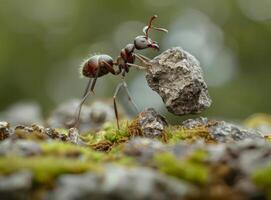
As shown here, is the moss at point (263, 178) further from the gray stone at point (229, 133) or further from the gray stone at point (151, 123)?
the gray stone at point (151, 123)

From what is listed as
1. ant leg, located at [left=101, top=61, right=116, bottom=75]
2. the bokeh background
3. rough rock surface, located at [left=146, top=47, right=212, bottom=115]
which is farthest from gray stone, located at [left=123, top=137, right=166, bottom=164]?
the bokeh background

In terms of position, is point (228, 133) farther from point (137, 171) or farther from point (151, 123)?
point (137, 171)

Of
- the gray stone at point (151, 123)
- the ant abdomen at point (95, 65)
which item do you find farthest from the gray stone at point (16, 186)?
the ant abdomen at point (95, 65)

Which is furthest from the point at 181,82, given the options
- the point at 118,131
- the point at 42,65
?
the point at 42,65

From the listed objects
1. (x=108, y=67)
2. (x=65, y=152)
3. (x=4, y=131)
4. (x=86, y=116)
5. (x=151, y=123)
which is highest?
(x=108, y=67)

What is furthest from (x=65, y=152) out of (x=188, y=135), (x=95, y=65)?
(x=95, y=65)

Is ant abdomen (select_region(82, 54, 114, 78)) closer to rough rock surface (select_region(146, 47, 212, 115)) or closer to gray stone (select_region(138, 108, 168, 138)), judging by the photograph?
rough rock surface (select_region(146, 47, 212, 115))

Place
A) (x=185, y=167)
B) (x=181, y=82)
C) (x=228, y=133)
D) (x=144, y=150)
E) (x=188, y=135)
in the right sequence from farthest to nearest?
(x=181, y=82) < (x=188, y=135) < (x=228, y=133) < (x=144, y=150) < (x=185, y=167)
